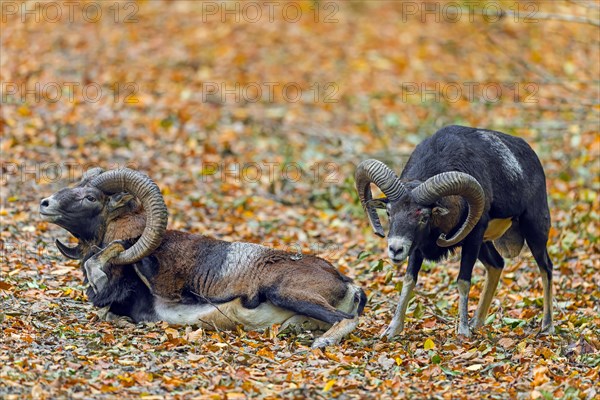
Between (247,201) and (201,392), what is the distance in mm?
8049

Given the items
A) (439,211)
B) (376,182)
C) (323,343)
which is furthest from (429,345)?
(376,182)

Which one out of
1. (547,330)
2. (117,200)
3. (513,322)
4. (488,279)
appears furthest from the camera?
(488,279)

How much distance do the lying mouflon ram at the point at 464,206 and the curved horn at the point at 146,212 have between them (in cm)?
215

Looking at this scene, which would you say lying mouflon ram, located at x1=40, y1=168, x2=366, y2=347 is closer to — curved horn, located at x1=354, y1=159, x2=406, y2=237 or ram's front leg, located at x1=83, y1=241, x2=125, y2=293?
ram's front leg, located at x1=83, y1=241, x2=125, y2=293

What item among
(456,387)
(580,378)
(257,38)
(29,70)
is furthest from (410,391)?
(257,38)

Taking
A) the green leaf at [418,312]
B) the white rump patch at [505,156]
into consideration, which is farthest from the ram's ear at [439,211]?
the green leaf at [418,312]

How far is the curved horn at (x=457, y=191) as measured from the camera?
9.46m

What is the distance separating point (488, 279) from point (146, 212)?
401 cm

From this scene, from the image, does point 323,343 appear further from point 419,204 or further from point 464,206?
point 464,206

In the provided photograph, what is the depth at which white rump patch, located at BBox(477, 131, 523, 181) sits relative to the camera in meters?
10.5

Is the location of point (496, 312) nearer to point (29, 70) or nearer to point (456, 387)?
point (456, 387)

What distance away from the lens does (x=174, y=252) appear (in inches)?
407

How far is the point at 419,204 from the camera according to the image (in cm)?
963

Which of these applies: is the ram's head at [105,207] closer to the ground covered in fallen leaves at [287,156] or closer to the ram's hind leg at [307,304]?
the ground covered in fallen leaves at [287,156]
